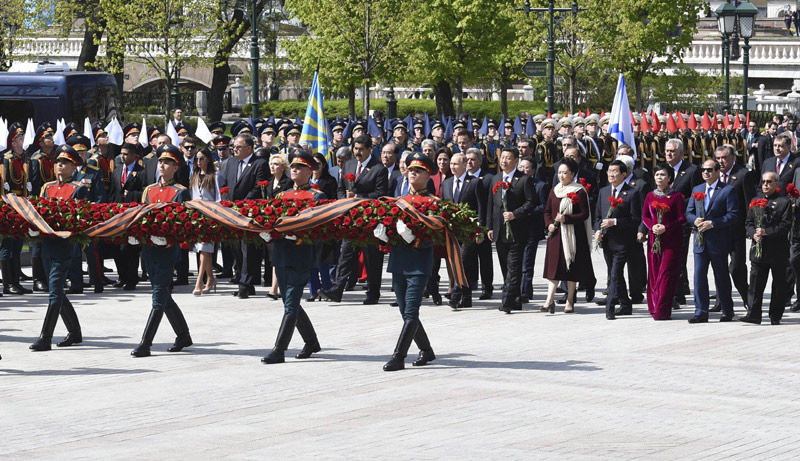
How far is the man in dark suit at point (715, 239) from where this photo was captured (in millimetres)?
15352

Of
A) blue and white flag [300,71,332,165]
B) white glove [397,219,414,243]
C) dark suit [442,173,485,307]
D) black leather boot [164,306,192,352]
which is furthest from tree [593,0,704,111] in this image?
white glove [397,219,414,243]

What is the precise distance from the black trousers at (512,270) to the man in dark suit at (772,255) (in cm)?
247

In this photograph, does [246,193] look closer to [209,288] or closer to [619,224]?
[209,288]

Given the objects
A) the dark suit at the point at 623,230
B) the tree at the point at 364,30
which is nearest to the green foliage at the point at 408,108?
the tree at the point at 364,30

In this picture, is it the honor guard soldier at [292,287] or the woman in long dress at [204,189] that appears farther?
the woman in long dress at [204,189]

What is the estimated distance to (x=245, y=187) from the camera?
59.2 feet

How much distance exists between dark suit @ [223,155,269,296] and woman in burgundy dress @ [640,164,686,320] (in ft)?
15.3

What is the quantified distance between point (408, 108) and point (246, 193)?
4266cm

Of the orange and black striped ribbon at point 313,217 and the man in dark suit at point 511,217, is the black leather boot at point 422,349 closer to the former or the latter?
the orange and black striped ribbon at point 313,217

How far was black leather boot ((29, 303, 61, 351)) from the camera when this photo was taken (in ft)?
43.7

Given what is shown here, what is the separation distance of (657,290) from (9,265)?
7.69 meters

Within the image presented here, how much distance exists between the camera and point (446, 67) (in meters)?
50.8

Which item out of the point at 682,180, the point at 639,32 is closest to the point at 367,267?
the point at 682,180

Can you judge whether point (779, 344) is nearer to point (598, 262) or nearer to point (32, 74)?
point (598, 262)
